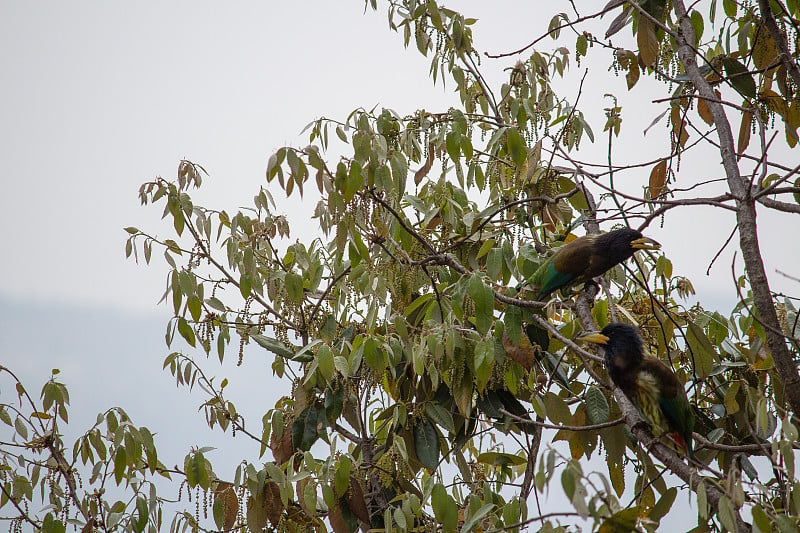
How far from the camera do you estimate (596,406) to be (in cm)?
281

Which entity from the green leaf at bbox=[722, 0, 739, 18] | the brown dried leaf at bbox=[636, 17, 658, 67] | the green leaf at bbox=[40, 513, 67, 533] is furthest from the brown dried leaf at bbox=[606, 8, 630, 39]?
the green leaf at bbox=[40, 513, 67, 533]

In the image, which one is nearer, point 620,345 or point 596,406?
point 620,345

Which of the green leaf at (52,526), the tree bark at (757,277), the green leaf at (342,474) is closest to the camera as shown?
the tree bark at (757,277)

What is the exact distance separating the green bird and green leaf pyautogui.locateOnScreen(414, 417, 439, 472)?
0.71 m

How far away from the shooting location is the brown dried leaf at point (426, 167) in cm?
299

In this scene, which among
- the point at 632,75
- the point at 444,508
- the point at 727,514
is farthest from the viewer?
the point at 632,75

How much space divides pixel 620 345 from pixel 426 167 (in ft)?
3.43

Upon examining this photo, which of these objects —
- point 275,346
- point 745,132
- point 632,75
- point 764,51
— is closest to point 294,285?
point 275,346

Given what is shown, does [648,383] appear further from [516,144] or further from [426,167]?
[426,167]

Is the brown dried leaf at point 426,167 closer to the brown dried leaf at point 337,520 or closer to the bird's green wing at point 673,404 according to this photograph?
the bird's green wing at point 673,404

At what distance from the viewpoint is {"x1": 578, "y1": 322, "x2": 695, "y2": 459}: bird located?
264 centimetres

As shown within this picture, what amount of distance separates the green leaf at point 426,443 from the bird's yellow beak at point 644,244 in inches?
41.9

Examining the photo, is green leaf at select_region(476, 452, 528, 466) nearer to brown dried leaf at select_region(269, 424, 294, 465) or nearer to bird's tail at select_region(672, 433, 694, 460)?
bird's tail at select_region(672, 433, 694, 460)

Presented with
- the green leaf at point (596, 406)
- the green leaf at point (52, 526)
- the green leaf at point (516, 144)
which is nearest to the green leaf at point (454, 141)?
the green leaf at point (516, 144)
